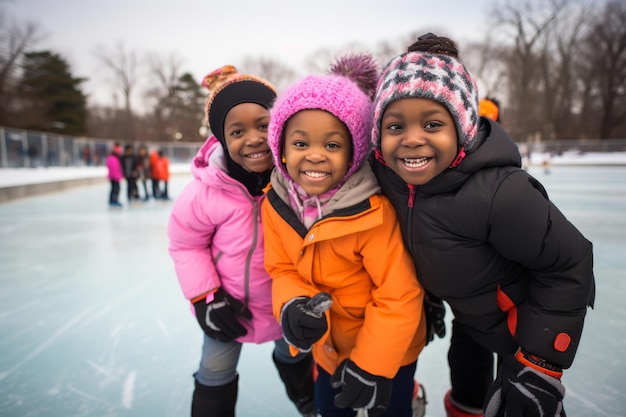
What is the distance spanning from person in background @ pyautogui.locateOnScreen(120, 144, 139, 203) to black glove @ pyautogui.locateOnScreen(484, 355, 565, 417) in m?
7.99

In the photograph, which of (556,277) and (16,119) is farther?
(16,119)

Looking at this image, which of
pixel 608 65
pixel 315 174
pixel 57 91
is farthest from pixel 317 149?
pixel 57 91

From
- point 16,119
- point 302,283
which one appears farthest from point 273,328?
point 16,119

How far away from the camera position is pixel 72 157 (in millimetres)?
15195

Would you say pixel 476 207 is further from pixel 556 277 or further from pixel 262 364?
pixel 262 364

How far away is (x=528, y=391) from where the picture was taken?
0.92 metres

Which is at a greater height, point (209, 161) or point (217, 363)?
point (209, 161)

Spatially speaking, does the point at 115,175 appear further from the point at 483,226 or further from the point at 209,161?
the point at 483,226

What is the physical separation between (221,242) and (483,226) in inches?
35.7

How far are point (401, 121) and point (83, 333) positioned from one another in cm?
223

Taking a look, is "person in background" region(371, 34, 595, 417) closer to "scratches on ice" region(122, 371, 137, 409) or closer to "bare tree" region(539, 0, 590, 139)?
"scratches on ice" region(122, 371, 137, 409)

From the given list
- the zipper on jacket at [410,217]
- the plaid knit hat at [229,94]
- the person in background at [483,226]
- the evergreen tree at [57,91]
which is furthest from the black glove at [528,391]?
the evergreen tree at [57,91]

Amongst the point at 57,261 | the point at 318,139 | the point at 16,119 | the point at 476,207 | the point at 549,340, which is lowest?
the point at 57,261

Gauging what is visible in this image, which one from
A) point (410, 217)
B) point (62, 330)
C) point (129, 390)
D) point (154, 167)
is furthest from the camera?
point (154, 167)
